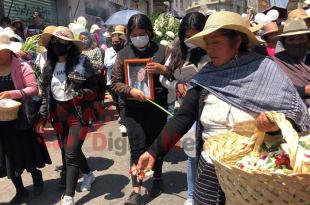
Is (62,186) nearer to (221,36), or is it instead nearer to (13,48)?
A: (13,48)

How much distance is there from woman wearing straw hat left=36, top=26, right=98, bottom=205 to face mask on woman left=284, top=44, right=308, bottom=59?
6.38ft

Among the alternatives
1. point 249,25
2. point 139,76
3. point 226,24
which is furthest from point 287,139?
point 139,76

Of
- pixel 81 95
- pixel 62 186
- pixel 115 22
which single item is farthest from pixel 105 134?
pixel 115 22

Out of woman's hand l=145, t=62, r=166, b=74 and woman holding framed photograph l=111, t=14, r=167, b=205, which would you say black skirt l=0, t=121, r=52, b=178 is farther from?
woman's hand l=145, t=62, r=166, b=74

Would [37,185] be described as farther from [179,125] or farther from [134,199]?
[179,125]

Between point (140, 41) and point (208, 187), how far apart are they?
2072mm

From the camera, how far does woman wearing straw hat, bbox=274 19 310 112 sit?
3.65m

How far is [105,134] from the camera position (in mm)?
7770

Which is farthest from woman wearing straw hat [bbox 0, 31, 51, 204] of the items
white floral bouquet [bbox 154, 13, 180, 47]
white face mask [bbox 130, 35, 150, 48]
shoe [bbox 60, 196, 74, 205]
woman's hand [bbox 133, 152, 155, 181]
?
white floral bouquet [bbox 154, 13, 180, 47]

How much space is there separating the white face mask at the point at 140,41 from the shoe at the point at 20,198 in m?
2.07

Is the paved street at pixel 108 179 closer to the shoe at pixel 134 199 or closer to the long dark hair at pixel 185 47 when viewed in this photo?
the shoe at pixel 134 199

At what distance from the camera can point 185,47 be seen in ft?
12.5

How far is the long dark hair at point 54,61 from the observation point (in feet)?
14.5

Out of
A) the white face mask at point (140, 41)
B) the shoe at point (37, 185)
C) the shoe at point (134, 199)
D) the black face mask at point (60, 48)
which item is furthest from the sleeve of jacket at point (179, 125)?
the shoe at point (37, 185)
